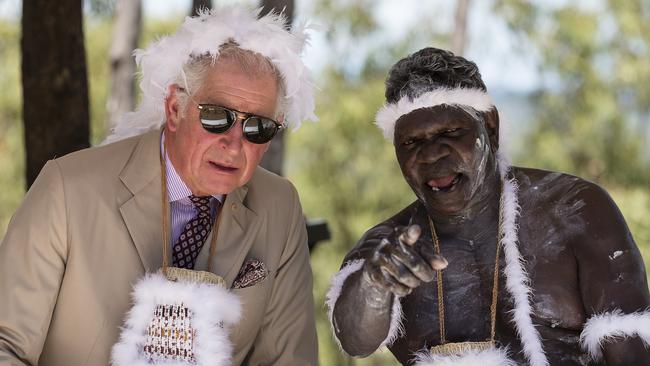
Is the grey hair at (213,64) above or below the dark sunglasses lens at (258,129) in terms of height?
above

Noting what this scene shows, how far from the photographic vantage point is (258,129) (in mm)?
2715

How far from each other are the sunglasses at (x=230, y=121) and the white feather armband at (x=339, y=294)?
46cm

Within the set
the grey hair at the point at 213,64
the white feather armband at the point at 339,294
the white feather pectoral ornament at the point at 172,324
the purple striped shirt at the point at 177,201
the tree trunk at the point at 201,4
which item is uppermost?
the tree trunk at the point at 201,4

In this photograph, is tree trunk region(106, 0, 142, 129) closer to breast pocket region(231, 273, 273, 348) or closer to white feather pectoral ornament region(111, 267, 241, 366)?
breast pocket region(231, 273, 273, 348)

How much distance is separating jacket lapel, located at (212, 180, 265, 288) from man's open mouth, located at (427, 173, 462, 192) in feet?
1.83

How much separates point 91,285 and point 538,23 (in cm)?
1331

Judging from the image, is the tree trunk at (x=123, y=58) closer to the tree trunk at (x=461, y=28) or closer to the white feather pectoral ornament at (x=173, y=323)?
the tree trunk at (x=461, y=28)

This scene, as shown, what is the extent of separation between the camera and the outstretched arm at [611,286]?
8.67 ft

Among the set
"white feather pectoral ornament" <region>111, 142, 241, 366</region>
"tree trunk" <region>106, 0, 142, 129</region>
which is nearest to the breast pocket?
"white feather pectoral ornament" <region>111, 142, 241, 366</region>

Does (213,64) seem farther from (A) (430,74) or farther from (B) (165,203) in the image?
(A) (430,74)

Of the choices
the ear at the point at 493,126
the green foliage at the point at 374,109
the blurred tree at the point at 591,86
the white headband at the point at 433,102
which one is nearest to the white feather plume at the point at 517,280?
the ear at the point at 493,126

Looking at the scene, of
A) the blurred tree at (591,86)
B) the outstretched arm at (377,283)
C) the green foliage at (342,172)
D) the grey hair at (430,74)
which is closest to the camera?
the outstretched arm at (377,283)

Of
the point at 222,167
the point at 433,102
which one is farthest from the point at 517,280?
the point at 222,167

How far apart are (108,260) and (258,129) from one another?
0.56 m
